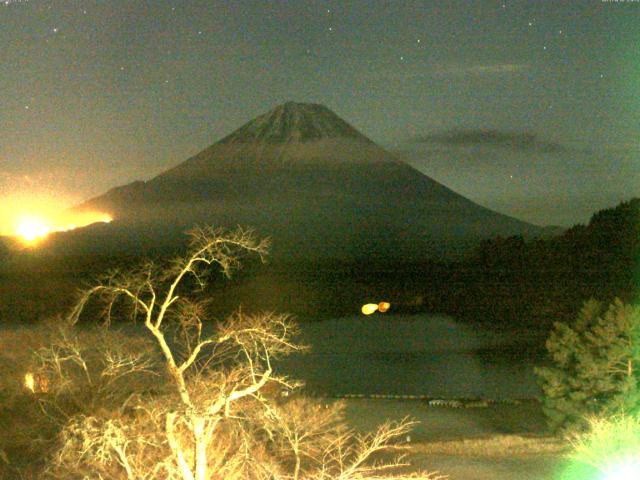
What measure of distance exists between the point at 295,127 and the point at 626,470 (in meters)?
105

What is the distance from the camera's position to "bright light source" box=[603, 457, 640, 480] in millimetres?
9625

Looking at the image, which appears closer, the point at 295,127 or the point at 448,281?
the point at 448,281

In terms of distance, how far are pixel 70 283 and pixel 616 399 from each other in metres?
47.5

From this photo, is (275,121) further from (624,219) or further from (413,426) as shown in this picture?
(413,426)

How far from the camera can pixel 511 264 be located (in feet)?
166

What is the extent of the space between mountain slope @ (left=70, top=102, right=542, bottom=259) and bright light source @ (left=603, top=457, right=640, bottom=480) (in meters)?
77.8

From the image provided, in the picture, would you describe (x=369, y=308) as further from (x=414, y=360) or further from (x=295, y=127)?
(x=295, y=127)

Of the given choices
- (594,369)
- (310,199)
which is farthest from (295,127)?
(594,369)

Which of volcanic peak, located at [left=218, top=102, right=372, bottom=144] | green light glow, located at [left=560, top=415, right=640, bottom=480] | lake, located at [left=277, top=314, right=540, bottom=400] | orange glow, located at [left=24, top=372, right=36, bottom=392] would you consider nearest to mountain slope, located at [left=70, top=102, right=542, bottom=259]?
volcanic peak, located at [left=218, top=102, right=372, bottom=144]

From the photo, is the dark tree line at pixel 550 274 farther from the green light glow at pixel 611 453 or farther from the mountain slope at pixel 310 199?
the mountain slope at pixel 310 199

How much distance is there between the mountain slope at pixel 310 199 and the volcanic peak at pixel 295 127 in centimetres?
16

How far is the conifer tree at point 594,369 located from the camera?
15.0m

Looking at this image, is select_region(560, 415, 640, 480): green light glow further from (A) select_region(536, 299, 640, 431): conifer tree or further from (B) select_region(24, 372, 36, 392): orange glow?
(B) select_region(24, 372, 36, 392): orange glow

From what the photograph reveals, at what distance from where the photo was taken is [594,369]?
15570 millimetres
